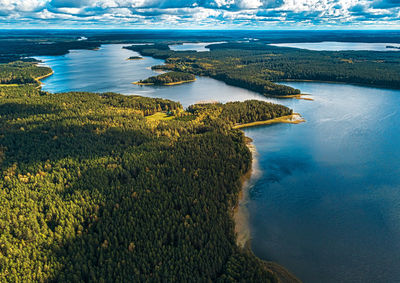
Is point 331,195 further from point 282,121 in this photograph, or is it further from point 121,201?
point 282,121

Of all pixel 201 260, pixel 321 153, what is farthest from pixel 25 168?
pixel 321 153

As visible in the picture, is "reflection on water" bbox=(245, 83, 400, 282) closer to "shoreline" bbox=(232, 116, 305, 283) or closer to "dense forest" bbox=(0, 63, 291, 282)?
"shoreline" bbox=(232, 116, 305, 283)

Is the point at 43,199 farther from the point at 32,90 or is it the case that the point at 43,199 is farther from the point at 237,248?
the point at 32,90

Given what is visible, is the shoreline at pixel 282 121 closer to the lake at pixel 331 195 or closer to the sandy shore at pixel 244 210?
the lake at pixel 331 195

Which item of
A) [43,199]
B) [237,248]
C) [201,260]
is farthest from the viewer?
[43,199]

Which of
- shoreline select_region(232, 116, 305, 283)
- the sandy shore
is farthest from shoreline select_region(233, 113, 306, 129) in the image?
the sandy shore

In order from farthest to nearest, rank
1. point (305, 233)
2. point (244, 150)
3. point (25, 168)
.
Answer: point (244, 150), point (25, 168), point (305, 233)
